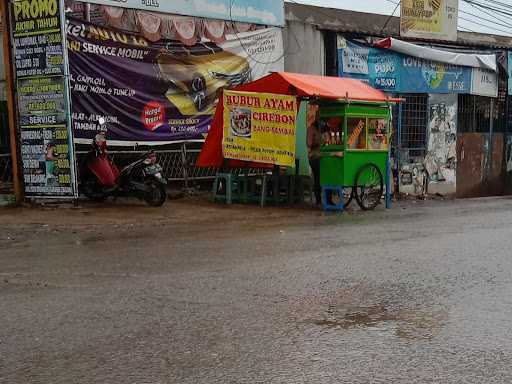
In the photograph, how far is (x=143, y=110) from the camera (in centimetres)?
1341

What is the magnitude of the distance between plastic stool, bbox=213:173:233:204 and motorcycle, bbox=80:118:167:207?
1468mm

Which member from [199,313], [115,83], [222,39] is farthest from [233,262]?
[222,39]

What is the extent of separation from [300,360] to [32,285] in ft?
10.1

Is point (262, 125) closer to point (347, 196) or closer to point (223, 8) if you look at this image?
point (347, 196)

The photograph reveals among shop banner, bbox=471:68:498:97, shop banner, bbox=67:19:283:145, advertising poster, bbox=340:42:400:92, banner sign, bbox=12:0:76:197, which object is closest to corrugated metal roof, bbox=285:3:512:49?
advertising poster, bbox=340:42:400:92

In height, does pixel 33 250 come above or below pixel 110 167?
below

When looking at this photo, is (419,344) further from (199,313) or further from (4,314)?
(4,314)

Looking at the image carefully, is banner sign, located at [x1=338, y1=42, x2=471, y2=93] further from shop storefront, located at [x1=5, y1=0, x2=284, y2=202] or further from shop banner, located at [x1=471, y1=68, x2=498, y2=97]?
shop storefront, located at [x1=5, y1=0, x2=284, y2=202]

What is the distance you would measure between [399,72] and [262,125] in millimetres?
6557

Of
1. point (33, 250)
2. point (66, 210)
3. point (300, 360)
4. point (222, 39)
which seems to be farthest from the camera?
point (222, 39)

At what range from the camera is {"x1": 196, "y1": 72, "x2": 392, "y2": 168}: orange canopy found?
12125 mm

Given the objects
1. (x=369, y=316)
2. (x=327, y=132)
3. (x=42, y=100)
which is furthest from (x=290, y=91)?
(x=369, y=316)

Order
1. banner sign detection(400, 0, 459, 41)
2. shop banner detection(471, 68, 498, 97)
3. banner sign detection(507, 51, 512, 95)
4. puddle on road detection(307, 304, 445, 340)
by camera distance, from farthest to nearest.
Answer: banner sign detection(507, 51, 512, 95) < shop banner detection(471, 68, 498, 97) < banner sign detection(400, 0, 459, 41) < puddle on road detection(307, 304, 445, 340)

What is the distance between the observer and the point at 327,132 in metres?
12.5
